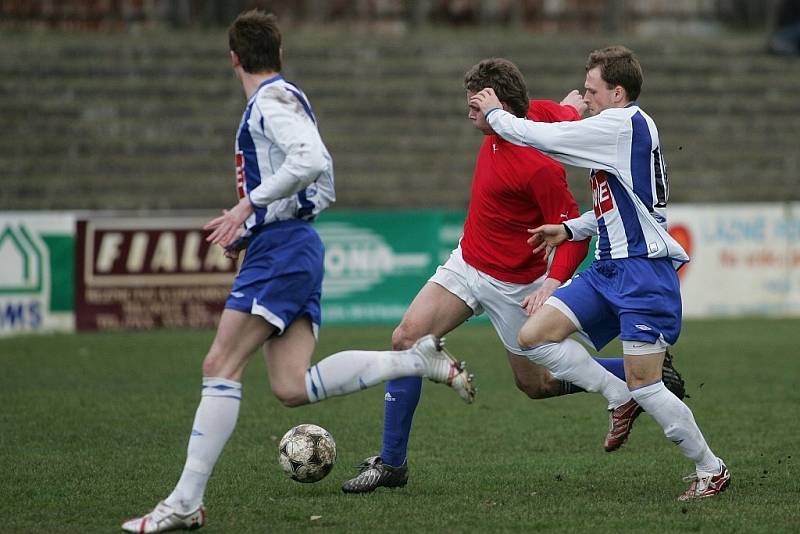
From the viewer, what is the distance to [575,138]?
233 inches

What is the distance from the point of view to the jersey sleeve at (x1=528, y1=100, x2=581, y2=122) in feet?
21.8

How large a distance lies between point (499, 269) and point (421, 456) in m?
1.47

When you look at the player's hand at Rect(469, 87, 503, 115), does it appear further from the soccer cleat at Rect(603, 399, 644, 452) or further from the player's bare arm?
the soccer cleat at Rect(603, 399, 644, 452)

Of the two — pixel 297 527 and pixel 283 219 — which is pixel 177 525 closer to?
pixel 297 527

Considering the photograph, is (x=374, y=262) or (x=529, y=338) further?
(x=374, y=262)

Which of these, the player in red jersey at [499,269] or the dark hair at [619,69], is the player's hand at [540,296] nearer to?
the player in red jersey at [499,269]

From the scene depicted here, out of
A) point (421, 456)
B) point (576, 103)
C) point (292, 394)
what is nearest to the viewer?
point (292, 394)

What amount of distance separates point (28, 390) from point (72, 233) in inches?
195

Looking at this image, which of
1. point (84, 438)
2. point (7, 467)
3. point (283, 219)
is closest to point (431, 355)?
point (283, 219)

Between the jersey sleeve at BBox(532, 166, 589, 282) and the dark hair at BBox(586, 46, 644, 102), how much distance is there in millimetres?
629

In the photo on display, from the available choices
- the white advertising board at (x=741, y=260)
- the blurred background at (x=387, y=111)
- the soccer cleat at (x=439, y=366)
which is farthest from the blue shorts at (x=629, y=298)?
the white advertising board at (x=741, y=260)

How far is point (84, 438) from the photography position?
26.2ft

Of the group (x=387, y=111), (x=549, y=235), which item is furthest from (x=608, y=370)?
(x=387, y=111)

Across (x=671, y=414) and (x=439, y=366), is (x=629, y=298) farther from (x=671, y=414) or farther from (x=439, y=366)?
(x=439, y=366)
